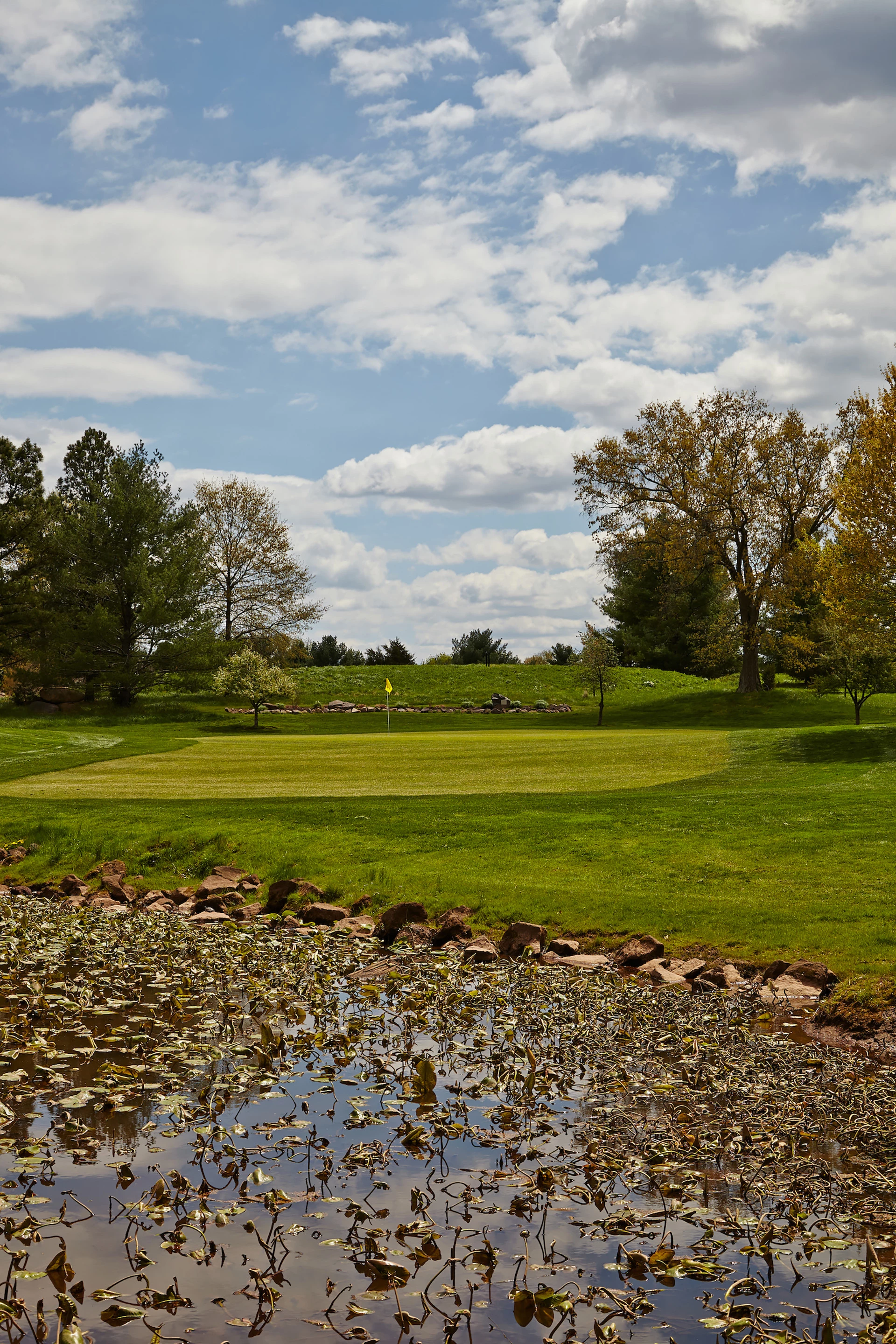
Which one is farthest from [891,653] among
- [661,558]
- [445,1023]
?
[445,1023]

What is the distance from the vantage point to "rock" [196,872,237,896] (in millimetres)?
14539

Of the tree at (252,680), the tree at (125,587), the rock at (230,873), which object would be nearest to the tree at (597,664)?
the tree at (252,680)

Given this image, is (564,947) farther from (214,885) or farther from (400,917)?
(214,885)

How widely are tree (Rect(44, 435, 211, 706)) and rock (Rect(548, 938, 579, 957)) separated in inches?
1566

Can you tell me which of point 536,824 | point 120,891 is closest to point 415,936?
point 536,824

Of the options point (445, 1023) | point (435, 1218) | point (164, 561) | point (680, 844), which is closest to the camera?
point (435, 1218)

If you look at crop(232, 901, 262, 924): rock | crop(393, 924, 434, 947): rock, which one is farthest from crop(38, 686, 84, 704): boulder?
crop(393, 924, 434, 947): rock

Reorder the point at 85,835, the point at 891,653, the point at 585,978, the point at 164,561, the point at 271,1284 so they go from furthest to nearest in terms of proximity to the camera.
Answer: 1. the point at 164,561
2. the point at 891,653
3. the point at 85,835
4. the point at 585,978
5. the point at 271,1284

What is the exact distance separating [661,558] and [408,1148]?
48.1 m

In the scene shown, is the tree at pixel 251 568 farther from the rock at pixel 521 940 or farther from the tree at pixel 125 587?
the rock at pixel 521 940

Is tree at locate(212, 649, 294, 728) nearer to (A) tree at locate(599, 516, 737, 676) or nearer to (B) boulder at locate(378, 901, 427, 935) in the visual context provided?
(A) tree at locate(599, 516, 737, 676)

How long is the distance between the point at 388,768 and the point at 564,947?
1557cm

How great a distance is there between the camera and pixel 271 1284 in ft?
15.9

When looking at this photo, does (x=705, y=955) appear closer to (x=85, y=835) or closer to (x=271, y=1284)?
(x=271, y=1284)
